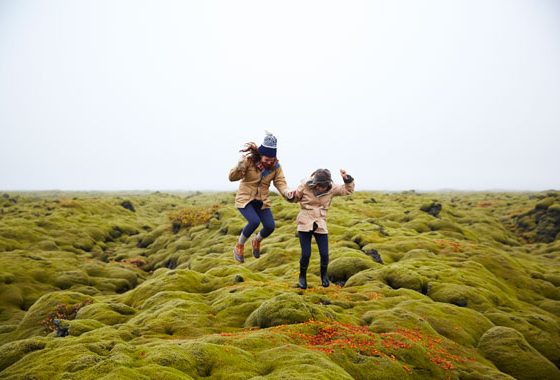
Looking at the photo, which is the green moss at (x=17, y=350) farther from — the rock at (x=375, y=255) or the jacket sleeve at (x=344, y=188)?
the rock at (x=375, y=255)

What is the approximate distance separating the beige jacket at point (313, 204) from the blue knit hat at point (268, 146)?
2.09 meters

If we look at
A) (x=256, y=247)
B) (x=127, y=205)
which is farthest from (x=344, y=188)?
(x=127, y=205)

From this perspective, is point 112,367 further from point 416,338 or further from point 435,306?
point 435,306

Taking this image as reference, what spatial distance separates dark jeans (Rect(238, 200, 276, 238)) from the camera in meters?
17.2

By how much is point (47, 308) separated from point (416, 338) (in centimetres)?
2157

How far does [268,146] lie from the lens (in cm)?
1647

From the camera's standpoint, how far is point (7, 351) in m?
16.2

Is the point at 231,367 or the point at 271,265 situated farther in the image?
the point at 271,265

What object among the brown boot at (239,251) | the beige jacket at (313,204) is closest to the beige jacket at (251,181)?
the beige jacket at (313,204)

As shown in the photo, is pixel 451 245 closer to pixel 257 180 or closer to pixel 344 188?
pixel 344 188

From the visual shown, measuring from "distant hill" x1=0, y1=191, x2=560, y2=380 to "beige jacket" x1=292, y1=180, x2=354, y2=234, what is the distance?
12.0 ft

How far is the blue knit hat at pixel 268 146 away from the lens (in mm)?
16469

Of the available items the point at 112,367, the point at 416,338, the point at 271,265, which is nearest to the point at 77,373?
the point at 112,367

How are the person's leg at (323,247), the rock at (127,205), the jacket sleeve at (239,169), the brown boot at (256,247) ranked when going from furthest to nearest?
1. the rock at (127,205)
2. the brown boot at (256,247)
3. the person's leg at (323,247)
4. the jacket sleeve at (239,169)
